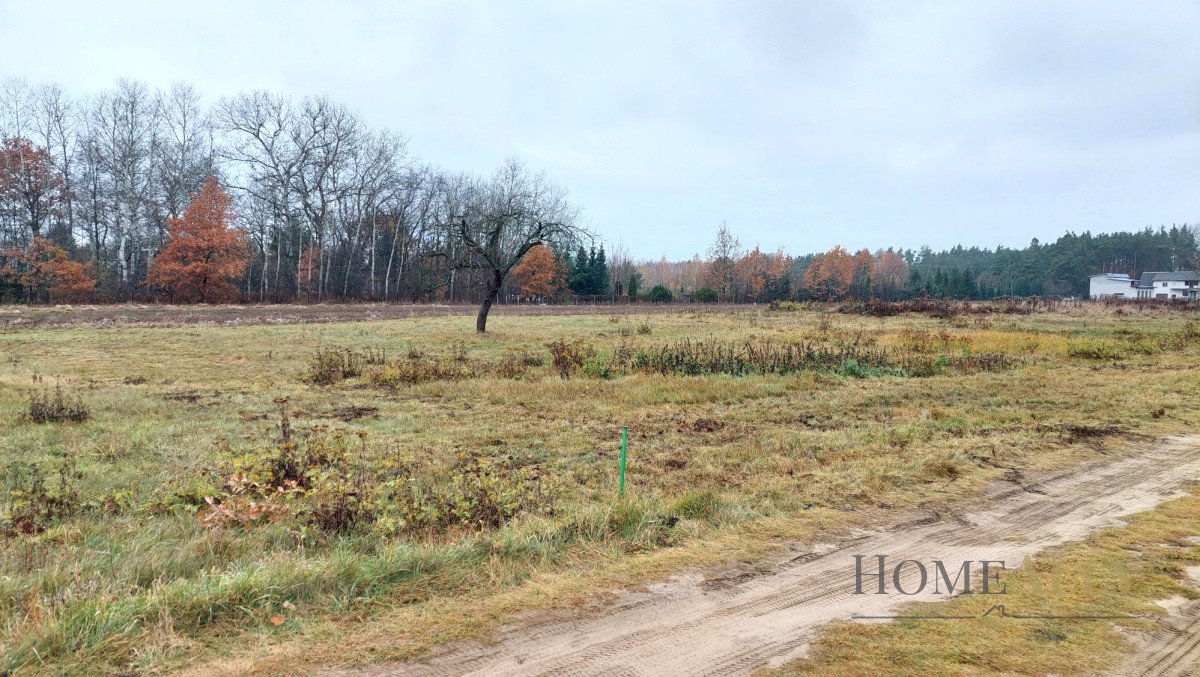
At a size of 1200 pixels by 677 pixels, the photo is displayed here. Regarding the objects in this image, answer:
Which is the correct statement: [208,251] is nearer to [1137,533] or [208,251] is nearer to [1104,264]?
[1137,533]

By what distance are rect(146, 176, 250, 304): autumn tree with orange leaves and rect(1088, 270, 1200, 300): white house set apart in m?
110

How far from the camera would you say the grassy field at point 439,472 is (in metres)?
3.90

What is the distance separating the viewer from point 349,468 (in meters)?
7.70

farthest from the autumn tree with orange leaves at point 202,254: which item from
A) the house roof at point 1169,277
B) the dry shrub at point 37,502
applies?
the house roof at point 1169,277

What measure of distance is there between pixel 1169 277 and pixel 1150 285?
9.29 feet

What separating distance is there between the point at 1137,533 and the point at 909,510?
1.65 metres

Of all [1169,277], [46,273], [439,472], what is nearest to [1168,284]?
[1169,277]

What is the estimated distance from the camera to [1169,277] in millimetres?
105688

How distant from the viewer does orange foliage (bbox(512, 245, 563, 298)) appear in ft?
229

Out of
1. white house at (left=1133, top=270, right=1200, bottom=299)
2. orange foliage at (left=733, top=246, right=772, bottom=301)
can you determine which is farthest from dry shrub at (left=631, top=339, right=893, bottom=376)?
white house at (left=1133, top=270, right=1200, bottom=299)

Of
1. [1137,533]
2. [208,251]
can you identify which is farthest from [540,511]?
[208,251]

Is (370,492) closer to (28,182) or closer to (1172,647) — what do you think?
(1172,647)

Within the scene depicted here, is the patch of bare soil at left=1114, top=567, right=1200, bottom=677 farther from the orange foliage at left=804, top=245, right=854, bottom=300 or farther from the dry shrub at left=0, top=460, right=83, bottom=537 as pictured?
the orange foliage at left=804, top=245, right=854, bottom=300

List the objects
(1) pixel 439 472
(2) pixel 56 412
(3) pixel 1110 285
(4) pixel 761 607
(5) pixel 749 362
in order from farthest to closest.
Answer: (3) pixel 1110 285 < (5) pixel 749 362 < (2) pixel 56 412 < (1) pixel 439 472 < (4) pixel 761 607
